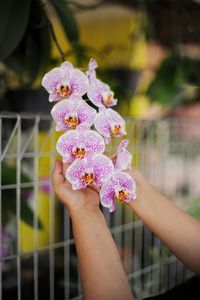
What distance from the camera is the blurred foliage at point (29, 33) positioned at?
2.53ft

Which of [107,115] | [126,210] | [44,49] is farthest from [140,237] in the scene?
[107,115]

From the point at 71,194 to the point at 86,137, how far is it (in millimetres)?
80

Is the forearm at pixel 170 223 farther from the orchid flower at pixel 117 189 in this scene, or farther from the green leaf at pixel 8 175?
the green leaf at pixel 8 175

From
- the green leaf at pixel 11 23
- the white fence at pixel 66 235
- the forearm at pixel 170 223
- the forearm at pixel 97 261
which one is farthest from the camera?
the white fence at pixel 66 235

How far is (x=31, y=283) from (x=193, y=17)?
97cm

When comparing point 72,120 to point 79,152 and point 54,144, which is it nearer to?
point 79,152

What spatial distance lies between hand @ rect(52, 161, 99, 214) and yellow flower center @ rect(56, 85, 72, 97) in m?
0.09

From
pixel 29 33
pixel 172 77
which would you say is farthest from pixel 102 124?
pixel 172 77

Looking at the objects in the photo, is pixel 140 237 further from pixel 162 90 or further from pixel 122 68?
pixel 122 68

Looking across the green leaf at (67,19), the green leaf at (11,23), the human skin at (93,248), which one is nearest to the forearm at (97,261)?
the human skin at (93,248)

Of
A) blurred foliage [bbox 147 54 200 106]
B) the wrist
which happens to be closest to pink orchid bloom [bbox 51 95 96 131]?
the wrist

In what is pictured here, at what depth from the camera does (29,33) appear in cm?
91

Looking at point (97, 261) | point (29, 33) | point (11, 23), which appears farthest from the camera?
point (29, 33)

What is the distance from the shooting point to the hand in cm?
56
